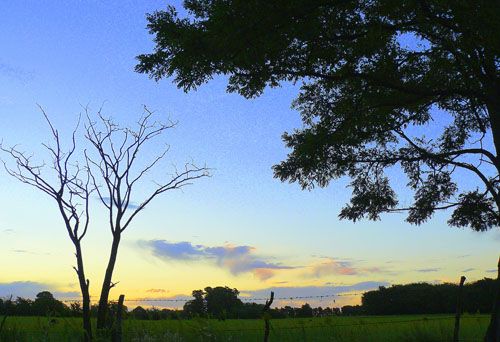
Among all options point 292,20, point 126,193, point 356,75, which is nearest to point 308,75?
point 356,75

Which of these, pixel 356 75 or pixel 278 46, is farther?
pixel 356 75

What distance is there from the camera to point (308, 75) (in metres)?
15.2

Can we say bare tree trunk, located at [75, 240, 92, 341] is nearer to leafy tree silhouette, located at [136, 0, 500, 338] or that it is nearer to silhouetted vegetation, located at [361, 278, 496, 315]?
leafy tree silhouette, located at [136, 0, 500, 338]

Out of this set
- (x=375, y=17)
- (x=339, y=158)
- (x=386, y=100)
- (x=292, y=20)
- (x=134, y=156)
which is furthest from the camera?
(x=134, y=156)

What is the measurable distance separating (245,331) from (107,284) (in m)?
4.99

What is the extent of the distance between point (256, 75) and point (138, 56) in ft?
9.84

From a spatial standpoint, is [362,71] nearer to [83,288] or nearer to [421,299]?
[83,288]

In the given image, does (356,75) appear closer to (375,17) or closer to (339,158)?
(375,17)

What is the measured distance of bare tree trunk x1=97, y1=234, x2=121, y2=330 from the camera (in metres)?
17.0

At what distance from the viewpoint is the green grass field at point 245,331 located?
1320 cm

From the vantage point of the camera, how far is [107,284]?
58.4 feet

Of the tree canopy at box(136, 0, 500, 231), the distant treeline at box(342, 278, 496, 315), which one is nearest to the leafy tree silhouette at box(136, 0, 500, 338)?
the tree canopy at box(136, 0, 500, 231)

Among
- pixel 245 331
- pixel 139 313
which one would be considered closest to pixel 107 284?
pixel 139 313

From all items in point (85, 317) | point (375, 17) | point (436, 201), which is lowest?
point (85, 317)
